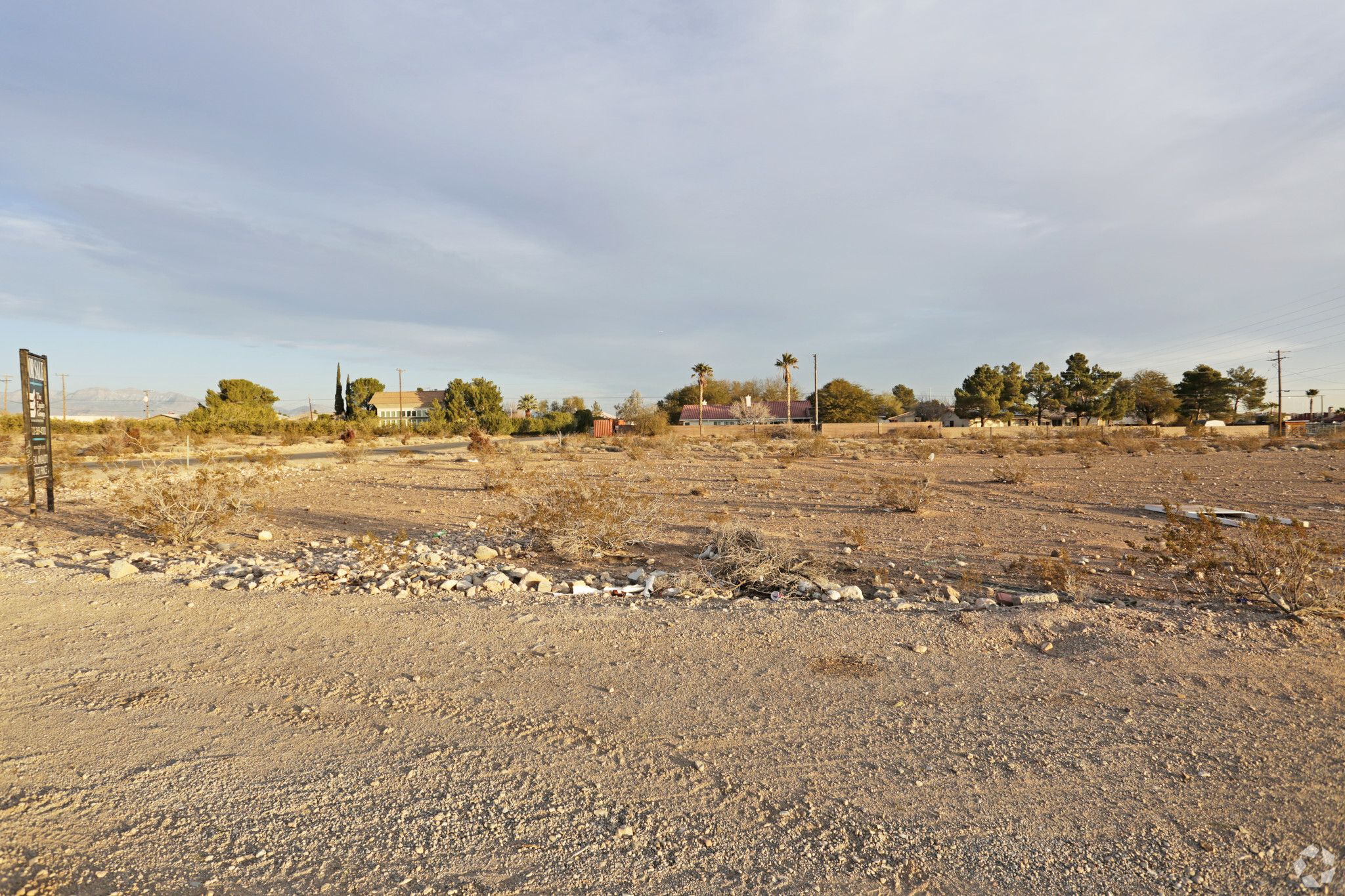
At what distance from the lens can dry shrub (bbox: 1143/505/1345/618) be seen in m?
5.67

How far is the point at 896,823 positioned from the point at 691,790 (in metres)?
0.94

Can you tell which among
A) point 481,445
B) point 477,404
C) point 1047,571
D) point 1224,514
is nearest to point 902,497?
point 1224,514

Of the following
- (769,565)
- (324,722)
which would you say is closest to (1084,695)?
(769,565)

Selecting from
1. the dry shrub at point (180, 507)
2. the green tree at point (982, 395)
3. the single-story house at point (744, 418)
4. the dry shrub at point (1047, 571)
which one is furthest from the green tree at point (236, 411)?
the green tree at point (982, 395)

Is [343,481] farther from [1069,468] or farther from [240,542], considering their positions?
[1069,468]

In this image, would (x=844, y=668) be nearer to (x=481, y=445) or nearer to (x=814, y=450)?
(x=481, y=445)

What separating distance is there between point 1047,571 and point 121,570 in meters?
10.2

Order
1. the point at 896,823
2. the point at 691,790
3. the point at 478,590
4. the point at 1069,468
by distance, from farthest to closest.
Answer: the point at 1069,468
the point at 478,590
the point at 691,790
the point at 896,823

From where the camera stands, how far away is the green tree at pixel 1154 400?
257ft

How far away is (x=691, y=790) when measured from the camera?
3334 mm

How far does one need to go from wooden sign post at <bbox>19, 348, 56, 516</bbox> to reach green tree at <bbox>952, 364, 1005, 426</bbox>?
7742 cm

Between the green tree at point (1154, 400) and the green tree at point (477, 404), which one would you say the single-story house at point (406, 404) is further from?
the green tree at point (1154, 400)

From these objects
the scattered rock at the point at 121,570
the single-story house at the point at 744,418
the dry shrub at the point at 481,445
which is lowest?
the scattered rock at the point at 121,570

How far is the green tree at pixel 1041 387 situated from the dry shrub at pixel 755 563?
8106 centimetres
